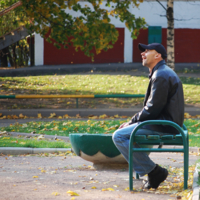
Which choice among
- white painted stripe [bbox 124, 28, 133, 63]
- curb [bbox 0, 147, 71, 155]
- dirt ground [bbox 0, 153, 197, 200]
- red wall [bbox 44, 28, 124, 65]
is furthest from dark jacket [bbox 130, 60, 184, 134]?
white painted stripe [bbox 124, 28, 133, 63]

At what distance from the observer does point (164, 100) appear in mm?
4102

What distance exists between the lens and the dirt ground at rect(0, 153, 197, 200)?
13.1 feet

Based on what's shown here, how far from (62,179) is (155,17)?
78.4 ft

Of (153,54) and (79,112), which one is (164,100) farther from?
(79,112)

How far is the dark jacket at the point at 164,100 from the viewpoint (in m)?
4.11

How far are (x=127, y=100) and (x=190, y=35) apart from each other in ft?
46.8

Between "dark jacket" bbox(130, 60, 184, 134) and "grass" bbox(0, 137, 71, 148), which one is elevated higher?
"dark jacket" bbox(130, 60, 184, 134)

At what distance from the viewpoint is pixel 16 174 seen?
17.0 ft

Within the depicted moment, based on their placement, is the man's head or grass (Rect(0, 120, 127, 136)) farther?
grass (Rect(0, 120, 127, 136))

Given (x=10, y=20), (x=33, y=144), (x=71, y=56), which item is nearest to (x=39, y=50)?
(x=71, y=56)

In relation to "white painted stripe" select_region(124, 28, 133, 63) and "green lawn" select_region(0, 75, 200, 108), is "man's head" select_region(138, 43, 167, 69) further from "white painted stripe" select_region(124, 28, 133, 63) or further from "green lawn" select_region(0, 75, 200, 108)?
"white painted stripe" select_region(124, 28, 133, 63)

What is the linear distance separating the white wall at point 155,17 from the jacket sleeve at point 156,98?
23.7 m

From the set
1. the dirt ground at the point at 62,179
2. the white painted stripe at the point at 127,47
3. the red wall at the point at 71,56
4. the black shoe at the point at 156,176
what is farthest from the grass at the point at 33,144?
the white painted stripe at the point at 127,47

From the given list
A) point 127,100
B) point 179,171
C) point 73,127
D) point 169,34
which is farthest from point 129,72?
point 179,171
